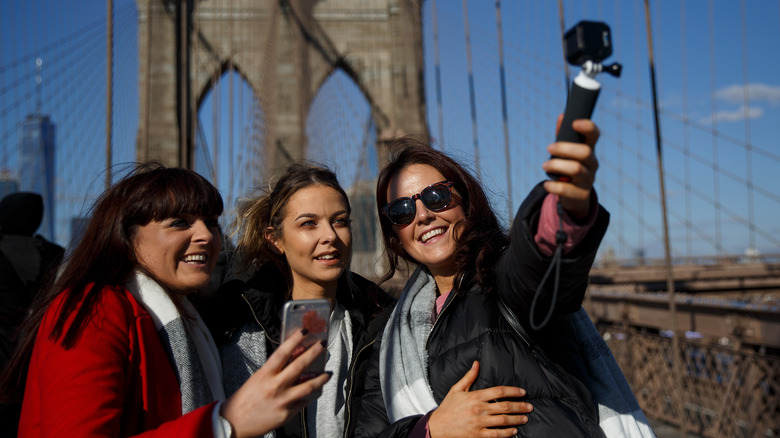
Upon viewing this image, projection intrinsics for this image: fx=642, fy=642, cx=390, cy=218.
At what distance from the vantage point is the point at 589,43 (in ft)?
2.07

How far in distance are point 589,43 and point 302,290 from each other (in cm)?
83

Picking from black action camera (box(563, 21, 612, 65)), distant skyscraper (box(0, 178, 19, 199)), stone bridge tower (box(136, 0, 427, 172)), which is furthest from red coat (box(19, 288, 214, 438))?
stone bridge tower (box(136, 0, 427, 172))

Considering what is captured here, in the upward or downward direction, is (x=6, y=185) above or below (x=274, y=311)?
above

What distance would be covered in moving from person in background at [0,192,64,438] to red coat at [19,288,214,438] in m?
1.05

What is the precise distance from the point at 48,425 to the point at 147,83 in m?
3.32

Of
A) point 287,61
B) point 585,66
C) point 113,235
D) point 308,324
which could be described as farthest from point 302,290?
point 287,61

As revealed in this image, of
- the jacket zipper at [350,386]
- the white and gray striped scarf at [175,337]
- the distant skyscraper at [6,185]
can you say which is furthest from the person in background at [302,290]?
the distant skyscraper at [6,185]

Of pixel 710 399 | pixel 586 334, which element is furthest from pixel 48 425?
pixel 710 399

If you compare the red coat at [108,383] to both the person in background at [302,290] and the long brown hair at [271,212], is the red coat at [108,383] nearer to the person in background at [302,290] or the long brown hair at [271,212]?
the person in background at [302,290]

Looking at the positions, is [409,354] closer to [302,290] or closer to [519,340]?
[519,340]

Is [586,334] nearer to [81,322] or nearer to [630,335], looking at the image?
[81,322]

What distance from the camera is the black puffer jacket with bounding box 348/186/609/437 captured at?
748mm

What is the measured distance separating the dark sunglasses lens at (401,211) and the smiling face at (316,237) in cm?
16

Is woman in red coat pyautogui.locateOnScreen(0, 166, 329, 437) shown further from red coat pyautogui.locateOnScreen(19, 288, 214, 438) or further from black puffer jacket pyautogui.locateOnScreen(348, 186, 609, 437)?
black puffer jacket pyautogui.locateOnScreen(348, 186, 609, 437)
